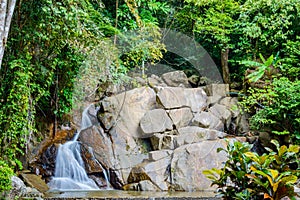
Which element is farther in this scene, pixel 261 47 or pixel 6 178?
pixel 261 47

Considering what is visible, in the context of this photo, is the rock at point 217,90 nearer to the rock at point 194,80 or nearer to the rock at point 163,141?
the rock at point 194,80

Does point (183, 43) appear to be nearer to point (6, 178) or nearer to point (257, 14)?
point (257, 14)

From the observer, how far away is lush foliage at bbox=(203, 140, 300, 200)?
3.06m

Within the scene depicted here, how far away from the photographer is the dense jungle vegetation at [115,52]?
555 centimetres

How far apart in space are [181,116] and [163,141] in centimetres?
124

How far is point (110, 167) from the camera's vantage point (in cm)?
766

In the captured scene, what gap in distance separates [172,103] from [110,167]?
2.59 metres

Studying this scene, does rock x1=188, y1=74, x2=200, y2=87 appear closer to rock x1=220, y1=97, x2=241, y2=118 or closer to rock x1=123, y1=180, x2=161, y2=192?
rock x1=220, y1=97, x2=241, y2=118

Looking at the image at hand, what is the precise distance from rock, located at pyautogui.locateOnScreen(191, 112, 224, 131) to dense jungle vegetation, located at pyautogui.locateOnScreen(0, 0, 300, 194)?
0.92 m

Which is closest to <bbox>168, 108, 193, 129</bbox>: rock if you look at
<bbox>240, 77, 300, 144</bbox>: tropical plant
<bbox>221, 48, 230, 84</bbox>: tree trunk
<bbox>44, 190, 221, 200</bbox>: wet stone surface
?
<bbox>240, 77, 300, 144</bbox>: tropical plant

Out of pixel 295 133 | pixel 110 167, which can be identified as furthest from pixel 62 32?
pixel 295 133

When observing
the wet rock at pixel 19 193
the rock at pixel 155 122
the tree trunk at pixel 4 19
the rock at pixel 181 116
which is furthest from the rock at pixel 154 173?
the tree trunk at pixel 4 19

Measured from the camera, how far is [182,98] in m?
9.43

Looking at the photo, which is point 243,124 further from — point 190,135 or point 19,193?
point 19,193
